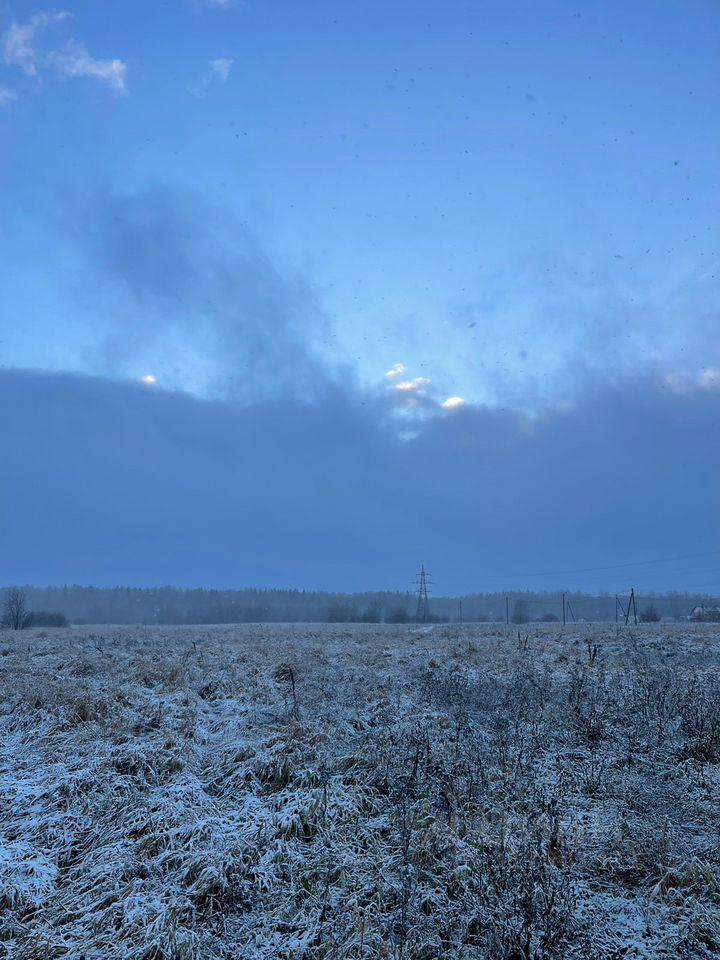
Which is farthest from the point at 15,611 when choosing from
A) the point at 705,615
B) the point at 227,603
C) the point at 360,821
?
the point at 227,603

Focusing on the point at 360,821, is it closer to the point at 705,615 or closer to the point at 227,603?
the point at 705,615

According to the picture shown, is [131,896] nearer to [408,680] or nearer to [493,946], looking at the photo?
[493,946]

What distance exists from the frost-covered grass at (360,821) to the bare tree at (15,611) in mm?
46363

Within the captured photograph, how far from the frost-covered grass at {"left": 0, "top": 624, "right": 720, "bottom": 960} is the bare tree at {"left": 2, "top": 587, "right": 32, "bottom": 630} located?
46.4m

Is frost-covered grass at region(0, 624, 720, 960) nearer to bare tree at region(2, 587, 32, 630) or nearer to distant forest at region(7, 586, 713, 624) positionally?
bare tree at region(2, 587, 32, 630)

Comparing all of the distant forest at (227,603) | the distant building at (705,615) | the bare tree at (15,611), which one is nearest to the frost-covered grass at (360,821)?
the distant building at (705,615)

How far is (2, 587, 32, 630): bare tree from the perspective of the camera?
164ft

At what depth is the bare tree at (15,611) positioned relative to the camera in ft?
164

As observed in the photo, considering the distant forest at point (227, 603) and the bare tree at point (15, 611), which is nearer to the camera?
the bare tree at point (15, 611)

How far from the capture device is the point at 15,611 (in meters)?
49.9

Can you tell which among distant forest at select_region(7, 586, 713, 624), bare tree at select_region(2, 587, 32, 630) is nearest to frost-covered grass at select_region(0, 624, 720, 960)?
bare tree at select_region(2, 587, 32, 630)

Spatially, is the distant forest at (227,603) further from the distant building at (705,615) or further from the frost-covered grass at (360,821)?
the frost-covered grass at (360,821)

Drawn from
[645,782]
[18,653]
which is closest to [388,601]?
[18,653]

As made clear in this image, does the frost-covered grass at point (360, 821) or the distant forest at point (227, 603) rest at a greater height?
the frost-covered grass at point (360, 821)
